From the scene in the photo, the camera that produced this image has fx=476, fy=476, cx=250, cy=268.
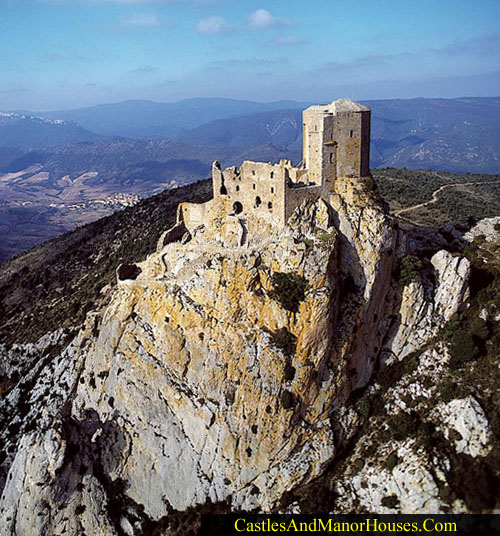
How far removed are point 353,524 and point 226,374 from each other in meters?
18.6

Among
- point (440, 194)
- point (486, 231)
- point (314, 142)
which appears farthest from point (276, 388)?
point (440, 194)

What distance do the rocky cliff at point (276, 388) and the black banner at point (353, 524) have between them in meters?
1.04

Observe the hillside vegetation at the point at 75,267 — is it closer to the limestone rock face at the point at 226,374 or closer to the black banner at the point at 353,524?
the limestone rock face at the point at 226,374

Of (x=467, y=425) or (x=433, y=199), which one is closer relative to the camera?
(x=467, y=425)

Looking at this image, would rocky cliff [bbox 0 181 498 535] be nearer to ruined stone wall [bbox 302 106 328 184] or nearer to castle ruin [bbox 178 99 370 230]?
castle ruin [bbox 178 99 370 230]

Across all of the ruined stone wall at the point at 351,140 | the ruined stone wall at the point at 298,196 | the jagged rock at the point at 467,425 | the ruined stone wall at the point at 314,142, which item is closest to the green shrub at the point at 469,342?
the jagged rock at the point at 467,425

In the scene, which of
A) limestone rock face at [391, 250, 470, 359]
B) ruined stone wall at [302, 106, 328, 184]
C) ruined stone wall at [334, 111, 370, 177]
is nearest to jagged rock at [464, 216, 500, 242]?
limestone rock face at [391, 250, 470, 359]

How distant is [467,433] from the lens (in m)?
44.9

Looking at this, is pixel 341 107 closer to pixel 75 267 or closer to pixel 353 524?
pixel 353 524

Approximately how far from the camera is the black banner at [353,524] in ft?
131

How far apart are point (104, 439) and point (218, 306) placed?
71.0 feet

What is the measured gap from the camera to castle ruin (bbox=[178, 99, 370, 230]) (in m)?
48.4

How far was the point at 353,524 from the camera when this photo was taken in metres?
→ 44.6

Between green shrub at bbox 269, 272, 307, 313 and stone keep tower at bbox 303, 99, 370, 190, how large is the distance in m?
10.5
